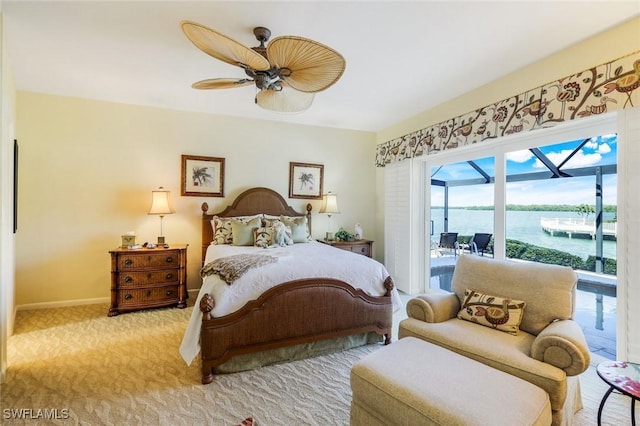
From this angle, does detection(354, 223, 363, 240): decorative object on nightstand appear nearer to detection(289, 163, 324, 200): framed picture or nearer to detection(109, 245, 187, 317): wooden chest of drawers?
detection(289, 163, 324, 200): framed picture

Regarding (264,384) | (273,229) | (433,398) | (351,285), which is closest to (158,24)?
(273,229)

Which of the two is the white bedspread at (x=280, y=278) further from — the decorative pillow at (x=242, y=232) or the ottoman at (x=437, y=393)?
the ottoman at (x=437, y=393)

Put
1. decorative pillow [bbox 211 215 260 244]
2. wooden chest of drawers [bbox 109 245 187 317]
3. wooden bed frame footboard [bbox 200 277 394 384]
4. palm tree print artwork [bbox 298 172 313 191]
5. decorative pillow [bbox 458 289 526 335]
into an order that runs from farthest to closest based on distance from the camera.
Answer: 1. palm tree print artwork [bbox 298 172 313 191]
2. decorative pillow [bbox 211 215 260 244]
3. wooden chest of drawers [bbox 109 245 187 317]
4. wooden bed frame footboard [bbox 200 277 394 384]
5. decorative pillow [bbox 458 289 526 335]

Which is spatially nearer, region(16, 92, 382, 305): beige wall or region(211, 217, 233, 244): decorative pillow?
region(16, 92, 382, 305): beige wall

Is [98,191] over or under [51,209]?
over

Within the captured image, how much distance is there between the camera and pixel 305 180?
488 cm

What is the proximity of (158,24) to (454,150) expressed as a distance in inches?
132

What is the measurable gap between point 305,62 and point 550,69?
7.39ft

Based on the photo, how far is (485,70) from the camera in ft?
9.62

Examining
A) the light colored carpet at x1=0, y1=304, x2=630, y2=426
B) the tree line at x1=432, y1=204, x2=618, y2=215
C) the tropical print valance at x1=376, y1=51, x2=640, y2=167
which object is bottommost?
the light colored carpet at x1=0, y1=304, x2=630, y2=426

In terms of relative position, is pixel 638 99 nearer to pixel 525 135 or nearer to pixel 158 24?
pixel 525 135

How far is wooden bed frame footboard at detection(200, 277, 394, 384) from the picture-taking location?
7.18 ft

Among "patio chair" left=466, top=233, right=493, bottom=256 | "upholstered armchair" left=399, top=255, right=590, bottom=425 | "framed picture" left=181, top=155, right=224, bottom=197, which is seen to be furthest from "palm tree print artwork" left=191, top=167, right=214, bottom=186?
"patio chair" left=466, top=233, right=493, bottom=256

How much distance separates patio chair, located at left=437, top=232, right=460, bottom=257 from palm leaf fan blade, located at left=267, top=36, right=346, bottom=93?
280 cm
